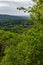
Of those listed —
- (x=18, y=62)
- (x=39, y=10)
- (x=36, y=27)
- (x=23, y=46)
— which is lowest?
(x=18, y=62)

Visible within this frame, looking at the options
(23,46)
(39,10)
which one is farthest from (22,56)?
(39,10)

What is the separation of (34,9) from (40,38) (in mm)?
1242

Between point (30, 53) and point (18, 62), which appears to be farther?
point (18, 62)

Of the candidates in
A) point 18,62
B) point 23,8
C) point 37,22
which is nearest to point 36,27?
point 37,22

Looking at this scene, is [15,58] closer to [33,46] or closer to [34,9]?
[33,46]

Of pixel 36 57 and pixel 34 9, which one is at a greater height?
pixel 34 9

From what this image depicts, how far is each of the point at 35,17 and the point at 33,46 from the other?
127 cm

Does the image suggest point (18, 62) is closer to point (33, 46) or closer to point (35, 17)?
point (33, 46)

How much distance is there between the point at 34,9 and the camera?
32.2ft

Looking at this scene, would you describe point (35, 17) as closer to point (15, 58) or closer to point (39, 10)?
point (39, 10)

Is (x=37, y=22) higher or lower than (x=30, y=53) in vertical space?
higher

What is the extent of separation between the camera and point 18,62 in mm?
10008

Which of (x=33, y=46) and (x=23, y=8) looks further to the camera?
(x=23, y=8)

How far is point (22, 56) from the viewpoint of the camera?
9695 mm
